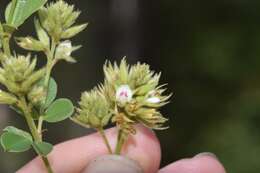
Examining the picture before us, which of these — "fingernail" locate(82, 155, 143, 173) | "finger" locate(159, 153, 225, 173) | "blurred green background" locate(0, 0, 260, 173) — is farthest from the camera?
"blurred green background" locate(0, 0, 260, 173)

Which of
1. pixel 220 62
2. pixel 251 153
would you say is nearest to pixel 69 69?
pixel 220 62

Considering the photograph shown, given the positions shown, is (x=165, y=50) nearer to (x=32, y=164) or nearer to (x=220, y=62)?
(x=220, y=62)

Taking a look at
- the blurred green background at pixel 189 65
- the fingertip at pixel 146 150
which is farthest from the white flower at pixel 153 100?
the blurred green background at pixel 189 65

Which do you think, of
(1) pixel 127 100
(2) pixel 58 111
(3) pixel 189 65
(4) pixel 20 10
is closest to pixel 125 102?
(1) pixel 127 100

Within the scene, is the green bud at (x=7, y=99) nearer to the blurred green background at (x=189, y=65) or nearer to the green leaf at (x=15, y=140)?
the green leaf at (x=15, y=140)

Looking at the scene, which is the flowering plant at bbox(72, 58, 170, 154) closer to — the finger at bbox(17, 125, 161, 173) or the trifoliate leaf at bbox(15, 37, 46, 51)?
the trifoliate leaf at bbox(15, 37, 46, 51)

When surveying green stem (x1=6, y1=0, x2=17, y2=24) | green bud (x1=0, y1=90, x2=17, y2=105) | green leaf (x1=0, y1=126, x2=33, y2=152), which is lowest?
green leaf (x1=0, y1=126, x2=33, y2=152)

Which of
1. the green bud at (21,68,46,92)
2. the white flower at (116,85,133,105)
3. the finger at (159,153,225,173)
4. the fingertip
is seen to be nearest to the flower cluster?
the white flower at (116,85,133,105)
